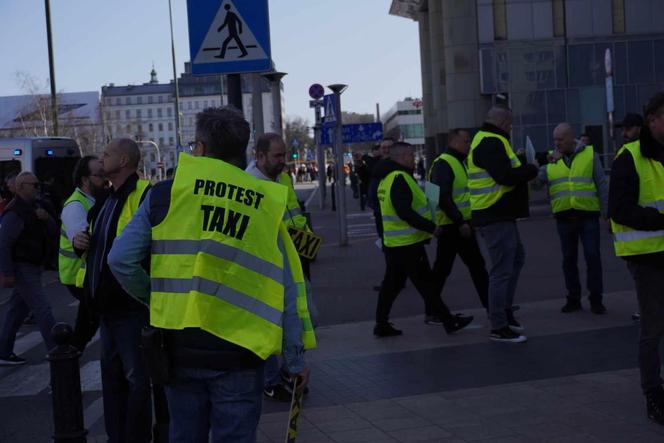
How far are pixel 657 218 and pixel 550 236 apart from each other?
13330 mm

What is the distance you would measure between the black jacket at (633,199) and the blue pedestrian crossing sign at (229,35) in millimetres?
2793

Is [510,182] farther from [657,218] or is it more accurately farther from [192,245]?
[192,245]

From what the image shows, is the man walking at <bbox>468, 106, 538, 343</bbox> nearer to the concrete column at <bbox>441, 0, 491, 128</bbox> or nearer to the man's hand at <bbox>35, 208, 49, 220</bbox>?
the man's hand at <bbox>35, 208, 49, 220</bbox>

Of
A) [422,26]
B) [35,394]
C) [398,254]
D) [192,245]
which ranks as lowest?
[35,394]

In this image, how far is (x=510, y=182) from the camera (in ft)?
27.1

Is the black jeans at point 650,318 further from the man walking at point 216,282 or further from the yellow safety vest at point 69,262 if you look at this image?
the yellow safety vest at point 69,262

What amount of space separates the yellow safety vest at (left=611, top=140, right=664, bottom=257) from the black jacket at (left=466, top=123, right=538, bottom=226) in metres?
2.45

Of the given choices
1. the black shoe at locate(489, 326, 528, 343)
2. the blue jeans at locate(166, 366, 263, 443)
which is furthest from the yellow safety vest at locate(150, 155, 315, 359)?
the black shoe at locate(489, 326, 528, 343)

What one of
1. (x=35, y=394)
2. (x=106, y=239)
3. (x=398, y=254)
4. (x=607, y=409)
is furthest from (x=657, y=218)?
(x=35, y=394)

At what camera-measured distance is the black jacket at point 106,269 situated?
16.8 ft

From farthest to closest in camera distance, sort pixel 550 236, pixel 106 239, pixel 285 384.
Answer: pixel 550 236, pixel 285 384, pixel 106 239

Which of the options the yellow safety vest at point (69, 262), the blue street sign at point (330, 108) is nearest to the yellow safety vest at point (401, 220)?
the yellow safety vest at point (69, 262)

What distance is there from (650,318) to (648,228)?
548 mm

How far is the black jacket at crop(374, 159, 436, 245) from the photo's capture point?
8898 millimetres
